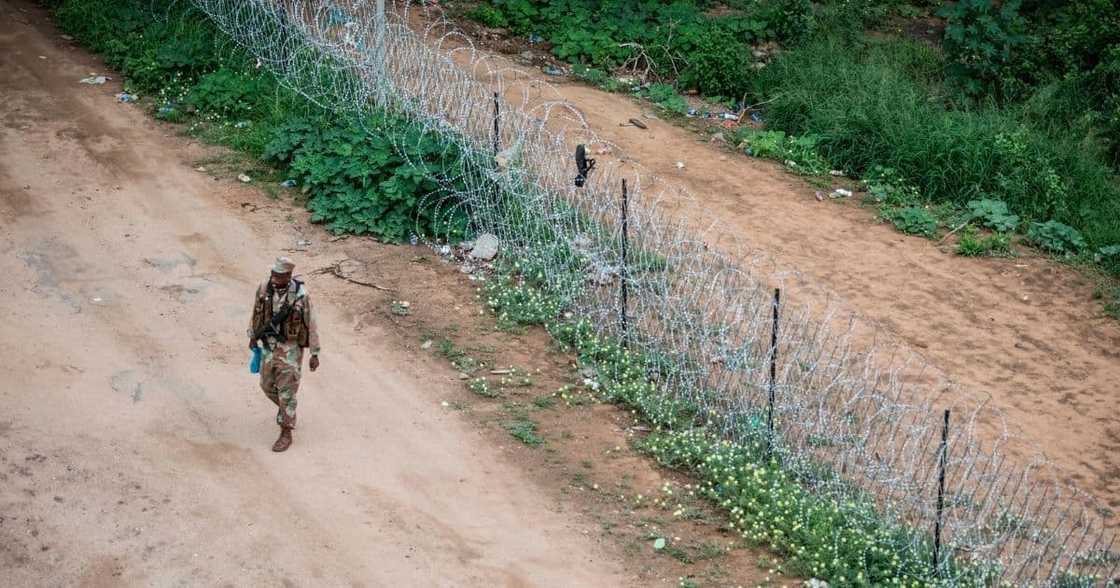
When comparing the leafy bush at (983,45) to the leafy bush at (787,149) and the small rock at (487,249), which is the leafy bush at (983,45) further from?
the small rock at (487,249)

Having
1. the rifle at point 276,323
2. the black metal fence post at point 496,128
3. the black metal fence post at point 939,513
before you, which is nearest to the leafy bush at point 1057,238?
the black metal fence post at point 496,128

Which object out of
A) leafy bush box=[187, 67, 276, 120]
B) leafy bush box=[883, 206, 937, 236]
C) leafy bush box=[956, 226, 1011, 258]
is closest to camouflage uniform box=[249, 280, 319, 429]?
leafy bush box=[187, 67, 276, 120]

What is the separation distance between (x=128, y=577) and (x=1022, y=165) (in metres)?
9.00

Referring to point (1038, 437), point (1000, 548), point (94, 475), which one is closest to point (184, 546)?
point (94, 475)

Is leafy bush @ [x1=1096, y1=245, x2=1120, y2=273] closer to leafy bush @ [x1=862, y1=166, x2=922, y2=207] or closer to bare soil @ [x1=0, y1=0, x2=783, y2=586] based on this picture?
leafy bush @ [x1=862, y1=166, x2=922, y2=207]

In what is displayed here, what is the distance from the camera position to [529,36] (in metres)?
14.7

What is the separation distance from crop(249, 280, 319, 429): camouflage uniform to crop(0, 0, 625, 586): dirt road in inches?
14.8

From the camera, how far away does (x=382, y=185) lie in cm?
1006

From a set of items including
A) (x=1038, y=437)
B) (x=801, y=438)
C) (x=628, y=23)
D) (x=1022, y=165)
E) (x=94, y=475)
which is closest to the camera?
(x=94, y=475)

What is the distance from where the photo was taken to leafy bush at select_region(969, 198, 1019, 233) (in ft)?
36.8

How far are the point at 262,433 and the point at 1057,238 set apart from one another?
23.6 ft

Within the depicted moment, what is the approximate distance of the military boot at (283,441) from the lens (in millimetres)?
7367

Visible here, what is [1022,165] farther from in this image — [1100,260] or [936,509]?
[936,509]

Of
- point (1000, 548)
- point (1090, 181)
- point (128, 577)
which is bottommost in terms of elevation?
point (128, 577)
